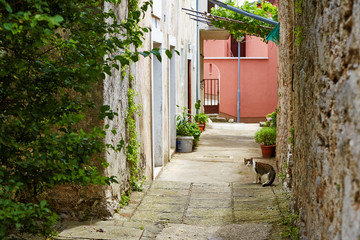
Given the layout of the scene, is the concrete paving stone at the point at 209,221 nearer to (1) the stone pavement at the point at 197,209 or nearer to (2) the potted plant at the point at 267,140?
(1) the stone pavement at the point at 197,209

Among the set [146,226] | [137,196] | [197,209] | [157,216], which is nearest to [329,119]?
[146,226]

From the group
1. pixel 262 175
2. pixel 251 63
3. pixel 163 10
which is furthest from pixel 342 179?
pixel 251 63

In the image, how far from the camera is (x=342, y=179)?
8.85 feet

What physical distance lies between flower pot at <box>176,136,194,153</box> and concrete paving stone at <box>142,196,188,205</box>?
13.7ft

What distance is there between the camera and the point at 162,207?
654cm

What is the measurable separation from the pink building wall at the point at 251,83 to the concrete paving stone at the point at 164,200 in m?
15.3

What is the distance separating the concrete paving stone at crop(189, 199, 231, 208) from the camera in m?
6.68

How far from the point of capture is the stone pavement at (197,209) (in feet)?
17.5

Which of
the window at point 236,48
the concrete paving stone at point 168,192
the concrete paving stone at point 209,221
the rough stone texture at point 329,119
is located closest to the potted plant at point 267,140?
the concrete paving stone at point 168,192

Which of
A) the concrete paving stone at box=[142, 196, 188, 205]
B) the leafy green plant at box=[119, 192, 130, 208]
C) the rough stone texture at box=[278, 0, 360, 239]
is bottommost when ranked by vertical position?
the concrete paving stone at box=[142, 196, 188, 205]

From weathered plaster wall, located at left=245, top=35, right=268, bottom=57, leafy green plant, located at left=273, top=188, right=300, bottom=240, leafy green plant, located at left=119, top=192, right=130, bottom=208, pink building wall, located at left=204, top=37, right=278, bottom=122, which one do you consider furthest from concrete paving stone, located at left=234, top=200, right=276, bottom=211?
weathered plaster wall, located at left=245, top=35, right=268, bottom=57

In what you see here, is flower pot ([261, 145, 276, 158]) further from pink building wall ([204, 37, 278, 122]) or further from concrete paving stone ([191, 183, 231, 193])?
pink building wall ([204, 37, 278, 122])

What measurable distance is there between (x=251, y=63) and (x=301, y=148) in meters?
17.4

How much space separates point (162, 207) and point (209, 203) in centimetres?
71
